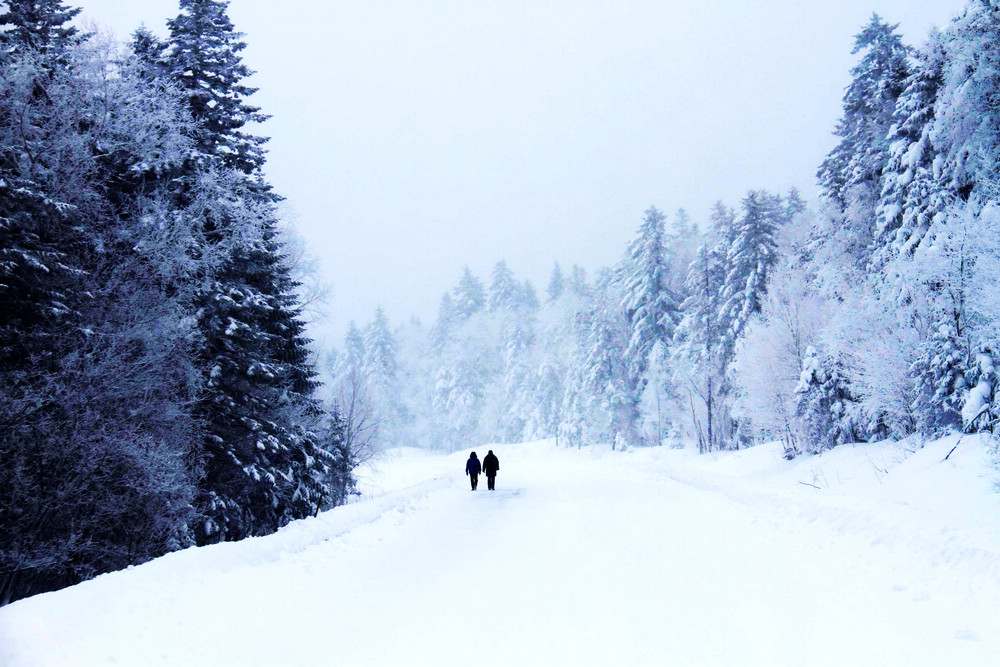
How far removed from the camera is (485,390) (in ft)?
264

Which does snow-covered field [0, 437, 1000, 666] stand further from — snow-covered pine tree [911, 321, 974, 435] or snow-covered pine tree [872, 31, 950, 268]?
snow-covered pine tree [872, 31, 950, 268]

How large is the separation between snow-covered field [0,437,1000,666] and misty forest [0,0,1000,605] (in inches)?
135

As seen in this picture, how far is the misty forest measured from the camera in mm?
10602

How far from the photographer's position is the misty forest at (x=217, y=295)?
10602mm

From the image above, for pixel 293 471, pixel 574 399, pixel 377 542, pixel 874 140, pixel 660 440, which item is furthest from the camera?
pixel 574 399

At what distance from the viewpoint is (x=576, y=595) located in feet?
23.2

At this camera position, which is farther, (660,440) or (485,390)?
(485,390)

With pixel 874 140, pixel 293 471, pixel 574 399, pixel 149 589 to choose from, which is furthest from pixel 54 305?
pixel 574 399

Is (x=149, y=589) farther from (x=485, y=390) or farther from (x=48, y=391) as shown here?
(x=485, y=390)

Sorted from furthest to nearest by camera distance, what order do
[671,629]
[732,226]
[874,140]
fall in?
1. [732,226]
2. [874,140]
3. [671,629]

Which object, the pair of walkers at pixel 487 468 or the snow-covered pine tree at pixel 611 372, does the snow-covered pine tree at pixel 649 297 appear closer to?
the snow-covered pine tree at pixel 611 372

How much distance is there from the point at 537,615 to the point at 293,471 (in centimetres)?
1299

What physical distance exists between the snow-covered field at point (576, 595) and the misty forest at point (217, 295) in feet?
11.3

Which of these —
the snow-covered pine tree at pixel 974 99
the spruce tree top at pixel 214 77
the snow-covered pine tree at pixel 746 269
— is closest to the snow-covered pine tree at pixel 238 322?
the spruce tree top at pixel 214 77
